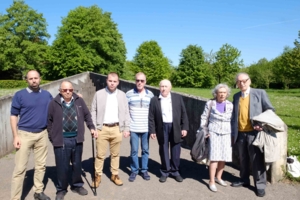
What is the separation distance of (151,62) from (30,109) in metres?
52.7

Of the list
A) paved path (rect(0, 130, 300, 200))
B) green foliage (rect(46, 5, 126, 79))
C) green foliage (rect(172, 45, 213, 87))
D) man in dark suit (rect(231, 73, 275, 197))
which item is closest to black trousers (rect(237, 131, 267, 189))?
man in dark suit (rect(231, 73, 275, 197))

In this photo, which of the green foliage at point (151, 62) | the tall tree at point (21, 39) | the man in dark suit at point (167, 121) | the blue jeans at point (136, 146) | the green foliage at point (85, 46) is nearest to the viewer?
the man in dark suit at point (167, 121)

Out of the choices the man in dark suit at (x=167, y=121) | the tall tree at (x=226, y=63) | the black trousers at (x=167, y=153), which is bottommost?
the black trousers at (x=167, y=153)

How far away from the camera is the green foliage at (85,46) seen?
41.1 m

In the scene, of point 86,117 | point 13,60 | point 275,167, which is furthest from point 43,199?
point 13,60

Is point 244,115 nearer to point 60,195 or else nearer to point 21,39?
point 60,195

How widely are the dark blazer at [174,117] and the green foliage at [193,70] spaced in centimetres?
5148

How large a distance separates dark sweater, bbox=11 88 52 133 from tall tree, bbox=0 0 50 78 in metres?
45.7

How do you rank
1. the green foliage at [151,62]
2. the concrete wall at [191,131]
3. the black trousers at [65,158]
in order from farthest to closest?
the green foliage at [151,62] → the concrete wall at [191,131] → the black trousers at [65,158]

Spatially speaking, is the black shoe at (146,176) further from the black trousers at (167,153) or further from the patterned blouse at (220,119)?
the patterned blouse at (220,119)

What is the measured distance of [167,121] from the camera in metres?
5.59

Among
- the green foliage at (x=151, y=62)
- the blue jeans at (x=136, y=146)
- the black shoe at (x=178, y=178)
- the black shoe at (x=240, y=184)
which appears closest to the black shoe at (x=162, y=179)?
the black shoe at (x=178, y=178)

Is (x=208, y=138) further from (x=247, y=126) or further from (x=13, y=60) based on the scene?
(x=13, y=60)

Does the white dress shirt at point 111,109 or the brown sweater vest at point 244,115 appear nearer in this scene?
the brown sweater vest at point 244,115
